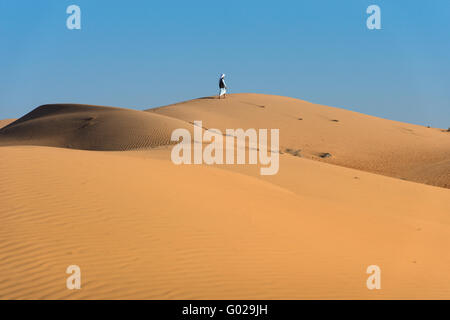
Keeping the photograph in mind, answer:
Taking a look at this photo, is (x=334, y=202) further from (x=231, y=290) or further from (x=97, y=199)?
(x=231, y=290)

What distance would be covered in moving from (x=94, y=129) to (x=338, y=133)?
16837mm

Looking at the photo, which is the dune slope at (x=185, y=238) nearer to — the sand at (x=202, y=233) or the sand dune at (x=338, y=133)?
the sand at (x=202, y=233)

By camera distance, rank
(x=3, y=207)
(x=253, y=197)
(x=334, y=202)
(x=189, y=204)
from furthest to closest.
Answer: (x=334, y=202)
(x=253, y=197)
(x=189, y=204)
(x=3, y=207)

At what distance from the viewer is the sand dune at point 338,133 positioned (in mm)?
27062

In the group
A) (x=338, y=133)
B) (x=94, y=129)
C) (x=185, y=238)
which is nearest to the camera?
(x=185, y=238)

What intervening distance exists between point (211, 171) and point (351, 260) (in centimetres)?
641

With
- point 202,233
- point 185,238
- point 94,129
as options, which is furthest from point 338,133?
point 185,238

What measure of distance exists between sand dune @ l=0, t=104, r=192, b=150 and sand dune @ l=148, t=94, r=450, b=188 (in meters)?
6.17

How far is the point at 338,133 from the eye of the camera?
116ft

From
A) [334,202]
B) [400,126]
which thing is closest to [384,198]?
[334,202]

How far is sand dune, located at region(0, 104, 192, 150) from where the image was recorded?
83.0ft

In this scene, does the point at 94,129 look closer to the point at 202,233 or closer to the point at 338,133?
the point at 338,133

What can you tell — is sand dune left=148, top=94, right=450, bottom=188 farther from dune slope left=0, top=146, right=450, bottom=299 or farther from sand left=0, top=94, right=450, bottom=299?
dune slope left=0, top=146, right=450, bottom=299

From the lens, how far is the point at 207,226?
8.41m
